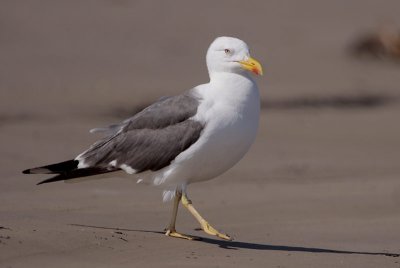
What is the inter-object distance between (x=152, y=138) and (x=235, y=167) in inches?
166

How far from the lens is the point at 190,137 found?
8.70 m

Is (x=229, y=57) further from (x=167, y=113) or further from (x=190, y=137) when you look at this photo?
(x=190, y=137)

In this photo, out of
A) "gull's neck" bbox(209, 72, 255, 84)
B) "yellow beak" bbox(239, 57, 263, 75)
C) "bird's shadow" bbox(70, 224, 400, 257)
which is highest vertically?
"yellow beak" bbox(239, 57, 263, 75)

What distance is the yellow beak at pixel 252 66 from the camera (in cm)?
887

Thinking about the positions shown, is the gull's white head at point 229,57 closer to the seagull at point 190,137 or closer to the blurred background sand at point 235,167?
the seagull at point 190,137

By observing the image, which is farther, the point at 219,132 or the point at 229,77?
the point at 229,77

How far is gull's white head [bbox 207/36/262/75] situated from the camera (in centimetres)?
904

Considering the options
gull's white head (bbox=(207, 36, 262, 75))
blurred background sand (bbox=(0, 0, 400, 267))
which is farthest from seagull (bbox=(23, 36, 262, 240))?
blurred background sand (bbox=(0, 0, 400, 267))

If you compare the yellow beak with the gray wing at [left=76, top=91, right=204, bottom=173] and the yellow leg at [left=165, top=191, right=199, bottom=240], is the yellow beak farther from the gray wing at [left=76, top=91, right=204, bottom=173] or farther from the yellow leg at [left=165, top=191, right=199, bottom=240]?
the yellow leg at [left=165, top=191, right=199, bottom=240]

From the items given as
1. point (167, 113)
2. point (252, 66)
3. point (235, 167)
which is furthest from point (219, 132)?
point (235, 167)

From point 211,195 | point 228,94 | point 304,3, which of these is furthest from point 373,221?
point 304,3

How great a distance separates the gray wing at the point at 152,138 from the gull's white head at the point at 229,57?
0.38m

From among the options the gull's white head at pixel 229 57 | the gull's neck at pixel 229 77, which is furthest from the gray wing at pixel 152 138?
the gull's white head at pixel 229 57

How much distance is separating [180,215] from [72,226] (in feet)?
6.27
